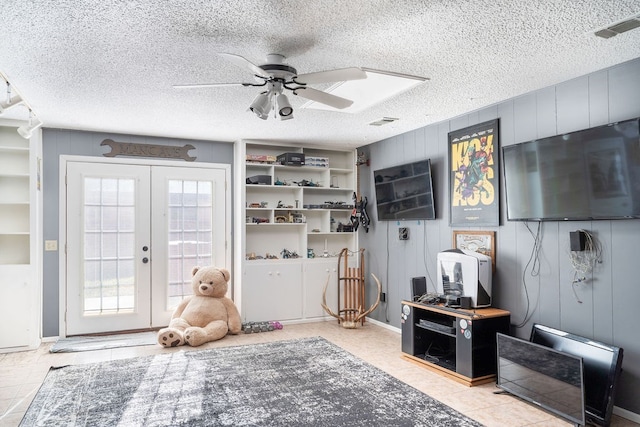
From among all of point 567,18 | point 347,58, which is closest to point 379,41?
point 347,58

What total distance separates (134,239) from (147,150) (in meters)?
1.13

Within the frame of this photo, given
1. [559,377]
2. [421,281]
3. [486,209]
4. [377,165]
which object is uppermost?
[377,165]

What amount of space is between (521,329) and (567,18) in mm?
2548

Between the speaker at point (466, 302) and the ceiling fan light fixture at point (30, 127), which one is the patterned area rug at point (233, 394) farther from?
the ceiling fan light fixture at point (30, 127)

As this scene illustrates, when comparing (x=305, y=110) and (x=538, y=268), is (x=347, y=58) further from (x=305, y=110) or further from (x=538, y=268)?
(x=538, y=268)

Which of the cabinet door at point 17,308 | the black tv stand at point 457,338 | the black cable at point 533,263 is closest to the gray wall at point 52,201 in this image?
the cabinet door at point 17,308

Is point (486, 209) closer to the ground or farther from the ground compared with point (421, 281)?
farther from the ground

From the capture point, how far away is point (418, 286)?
457 cm

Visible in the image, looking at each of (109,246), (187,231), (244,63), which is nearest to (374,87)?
(244,63)

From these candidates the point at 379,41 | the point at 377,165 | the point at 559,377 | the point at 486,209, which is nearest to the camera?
the point at 379,41

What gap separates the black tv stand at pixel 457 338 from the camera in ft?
12.0

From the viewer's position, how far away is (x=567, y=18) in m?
2.39

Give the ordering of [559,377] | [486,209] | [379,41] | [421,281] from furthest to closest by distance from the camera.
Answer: [421,281], [486,209], [559,377], [379,41]

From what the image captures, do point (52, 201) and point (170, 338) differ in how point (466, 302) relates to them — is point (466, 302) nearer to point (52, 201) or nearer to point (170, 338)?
point (170, 338)
